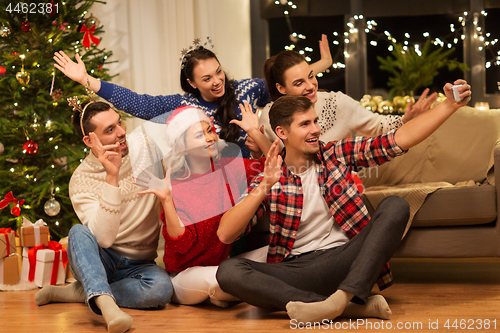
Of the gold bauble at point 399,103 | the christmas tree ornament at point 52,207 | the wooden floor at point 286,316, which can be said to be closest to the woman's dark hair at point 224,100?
the wooden floor at point 286,316

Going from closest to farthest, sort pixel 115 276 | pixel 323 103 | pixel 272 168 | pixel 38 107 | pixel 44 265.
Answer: pixel 272 168 → pixel 115 276 → pixel 323 103 → pixel 44 265 → pixel 38 107

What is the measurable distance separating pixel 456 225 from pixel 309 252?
757 mm

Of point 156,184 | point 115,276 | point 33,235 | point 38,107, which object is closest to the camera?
point 156,184

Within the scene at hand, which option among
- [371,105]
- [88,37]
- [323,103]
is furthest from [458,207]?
[88,37]

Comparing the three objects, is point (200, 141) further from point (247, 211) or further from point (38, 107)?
point (38, 107)

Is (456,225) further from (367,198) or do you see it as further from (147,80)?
(147,80)

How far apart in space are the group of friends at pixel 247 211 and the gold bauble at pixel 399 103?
5.59 feet

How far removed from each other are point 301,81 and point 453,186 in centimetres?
84

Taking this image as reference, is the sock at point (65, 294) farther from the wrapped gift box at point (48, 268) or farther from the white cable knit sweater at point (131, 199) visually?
the wrapped gift box at point (48, 268)

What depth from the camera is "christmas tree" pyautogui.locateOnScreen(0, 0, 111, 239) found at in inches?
113

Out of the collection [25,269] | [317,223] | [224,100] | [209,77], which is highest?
[209,77]

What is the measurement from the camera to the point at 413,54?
3963 millimetres

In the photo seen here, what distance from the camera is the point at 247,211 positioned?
1619 mm

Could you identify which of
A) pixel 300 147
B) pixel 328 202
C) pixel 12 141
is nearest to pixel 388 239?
pixel 328 202
